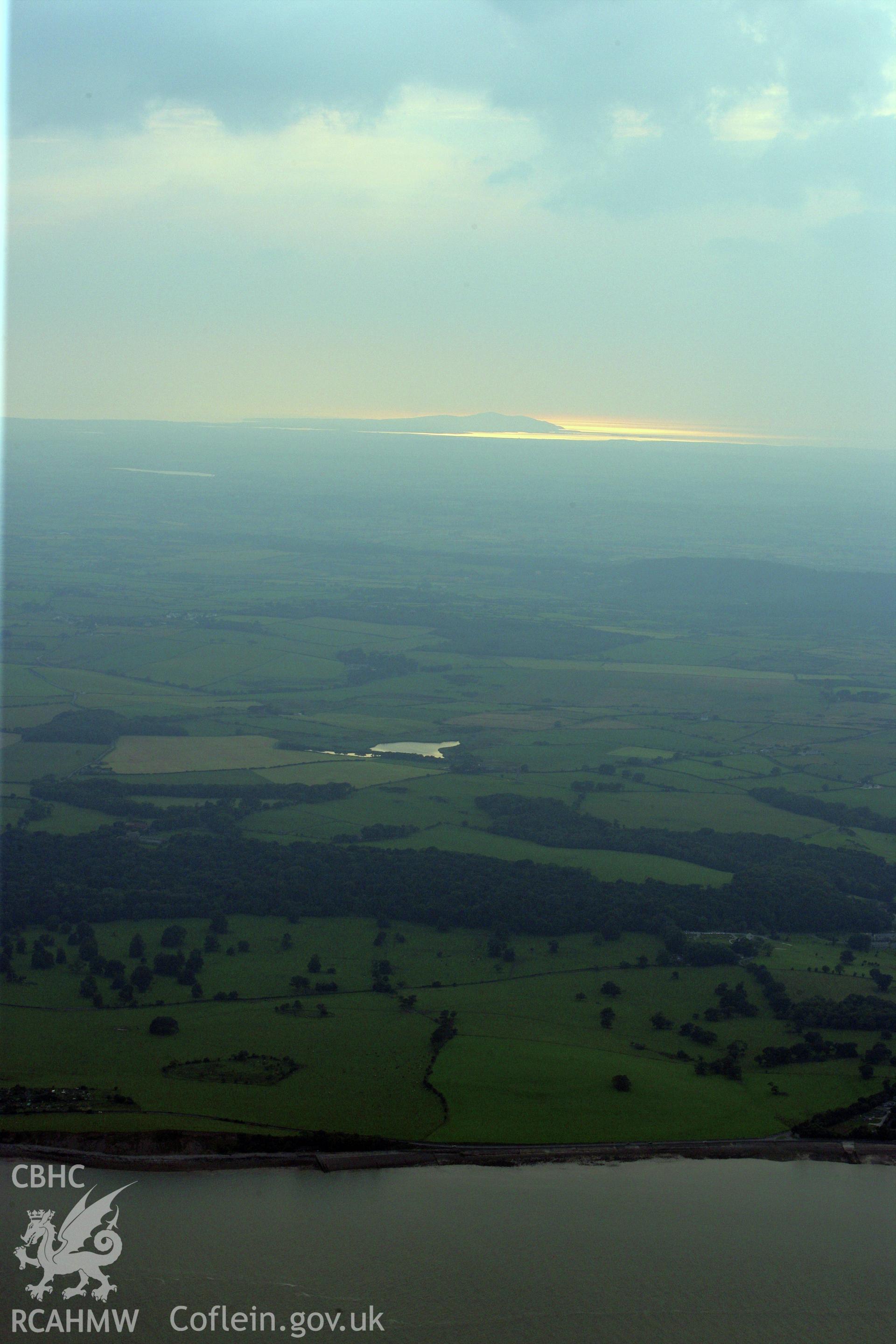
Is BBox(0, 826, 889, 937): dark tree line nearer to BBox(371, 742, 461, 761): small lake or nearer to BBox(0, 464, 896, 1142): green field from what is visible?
BBox(0, 464, 896, 1142): green field

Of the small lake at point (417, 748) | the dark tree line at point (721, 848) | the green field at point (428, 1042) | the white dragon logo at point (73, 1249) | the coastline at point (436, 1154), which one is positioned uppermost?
the small lake at point (417, 748)

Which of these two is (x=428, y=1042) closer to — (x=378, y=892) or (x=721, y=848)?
(x=378, y=892)

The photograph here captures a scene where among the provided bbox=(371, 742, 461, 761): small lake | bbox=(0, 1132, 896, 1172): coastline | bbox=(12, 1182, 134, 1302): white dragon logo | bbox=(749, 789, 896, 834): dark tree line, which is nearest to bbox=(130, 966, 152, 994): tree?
bbox=(0, 1132, 896, 1172): coastline

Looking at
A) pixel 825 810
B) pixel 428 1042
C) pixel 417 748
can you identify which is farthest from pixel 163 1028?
pixel 417 748

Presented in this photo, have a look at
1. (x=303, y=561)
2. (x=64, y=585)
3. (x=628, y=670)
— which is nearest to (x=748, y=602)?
(x=628, y=670)

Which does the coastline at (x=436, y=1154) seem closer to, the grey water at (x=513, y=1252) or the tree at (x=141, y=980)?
the grey water at (x=513, y=1252)

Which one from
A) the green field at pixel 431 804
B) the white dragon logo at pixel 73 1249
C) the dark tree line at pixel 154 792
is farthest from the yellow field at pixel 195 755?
the white dragon logo at pixel 73 1249
